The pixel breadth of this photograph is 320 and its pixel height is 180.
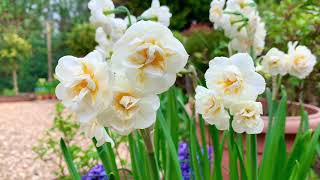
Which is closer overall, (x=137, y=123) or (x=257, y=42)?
(x=137, y=123)

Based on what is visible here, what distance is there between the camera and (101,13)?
0.98m

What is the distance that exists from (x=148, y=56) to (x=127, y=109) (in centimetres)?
9

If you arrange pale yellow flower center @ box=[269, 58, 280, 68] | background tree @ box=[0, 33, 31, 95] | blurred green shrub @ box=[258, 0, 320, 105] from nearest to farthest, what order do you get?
pale yellow flower center @ box=[269, 58, 280, 68], blurred green shrub @ box=[258, 0, 320, 105], background tree @ box=[0, 33, 31, 95]

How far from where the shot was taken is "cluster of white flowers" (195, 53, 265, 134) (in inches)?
26.9

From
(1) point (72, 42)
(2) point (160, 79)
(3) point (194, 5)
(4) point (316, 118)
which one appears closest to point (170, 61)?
(2) point (160, 79)

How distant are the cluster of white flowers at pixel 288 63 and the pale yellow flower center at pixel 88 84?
67 cm

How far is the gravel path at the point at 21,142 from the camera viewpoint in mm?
2822

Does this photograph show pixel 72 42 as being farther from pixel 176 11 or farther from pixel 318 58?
pixel 318 58

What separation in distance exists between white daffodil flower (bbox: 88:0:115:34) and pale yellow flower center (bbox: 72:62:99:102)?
0.39 meters

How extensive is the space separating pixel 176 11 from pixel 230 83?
7314mm

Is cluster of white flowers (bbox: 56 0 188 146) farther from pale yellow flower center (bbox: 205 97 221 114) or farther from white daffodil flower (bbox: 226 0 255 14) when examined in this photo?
white daffodil flower (bbox: 226 0 255 14)

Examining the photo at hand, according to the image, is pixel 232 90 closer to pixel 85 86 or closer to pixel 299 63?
pixel 85 86

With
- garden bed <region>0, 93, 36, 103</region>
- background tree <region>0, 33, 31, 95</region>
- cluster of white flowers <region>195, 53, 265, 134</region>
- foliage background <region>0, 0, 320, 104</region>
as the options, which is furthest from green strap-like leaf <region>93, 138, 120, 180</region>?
background tree <region>0, 33, 31, 95</region>

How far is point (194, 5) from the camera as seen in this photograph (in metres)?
8.08
